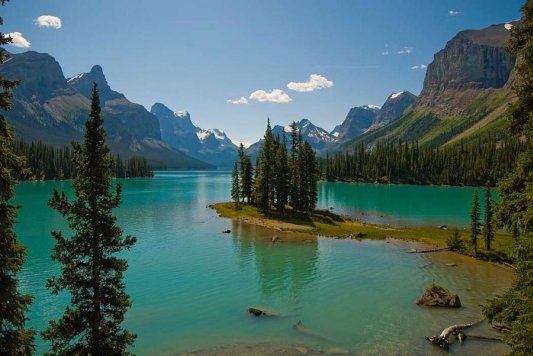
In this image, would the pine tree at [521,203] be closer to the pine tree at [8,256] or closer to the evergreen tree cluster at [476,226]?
the pine tree at [8,256]

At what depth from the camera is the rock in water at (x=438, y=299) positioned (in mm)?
38438

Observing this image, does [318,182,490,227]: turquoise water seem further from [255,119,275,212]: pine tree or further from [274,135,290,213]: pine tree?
[255,119,275,212]: pine tree

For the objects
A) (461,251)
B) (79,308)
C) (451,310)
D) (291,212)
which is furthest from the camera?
(291,212)

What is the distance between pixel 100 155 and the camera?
70.4 ft

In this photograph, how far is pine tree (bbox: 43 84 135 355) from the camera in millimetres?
20234

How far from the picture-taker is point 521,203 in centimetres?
1717

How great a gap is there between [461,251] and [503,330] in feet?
102

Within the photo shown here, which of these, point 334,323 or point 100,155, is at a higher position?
point 100,155

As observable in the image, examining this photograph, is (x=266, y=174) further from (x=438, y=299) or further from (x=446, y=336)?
(x=446, y=336)

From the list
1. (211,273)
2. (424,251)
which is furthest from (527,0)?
(424,251)

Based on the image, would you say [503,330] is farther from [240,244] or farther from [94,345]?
[240,244]

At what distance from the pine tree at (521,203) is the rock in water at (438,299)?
2203cm

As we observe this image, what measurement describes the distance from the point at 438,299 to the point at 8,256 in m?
37.1

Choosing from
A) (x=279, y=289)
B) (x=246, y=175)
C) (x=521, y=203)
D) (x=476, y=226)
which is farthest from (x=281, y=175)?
(x=521, y=203)
